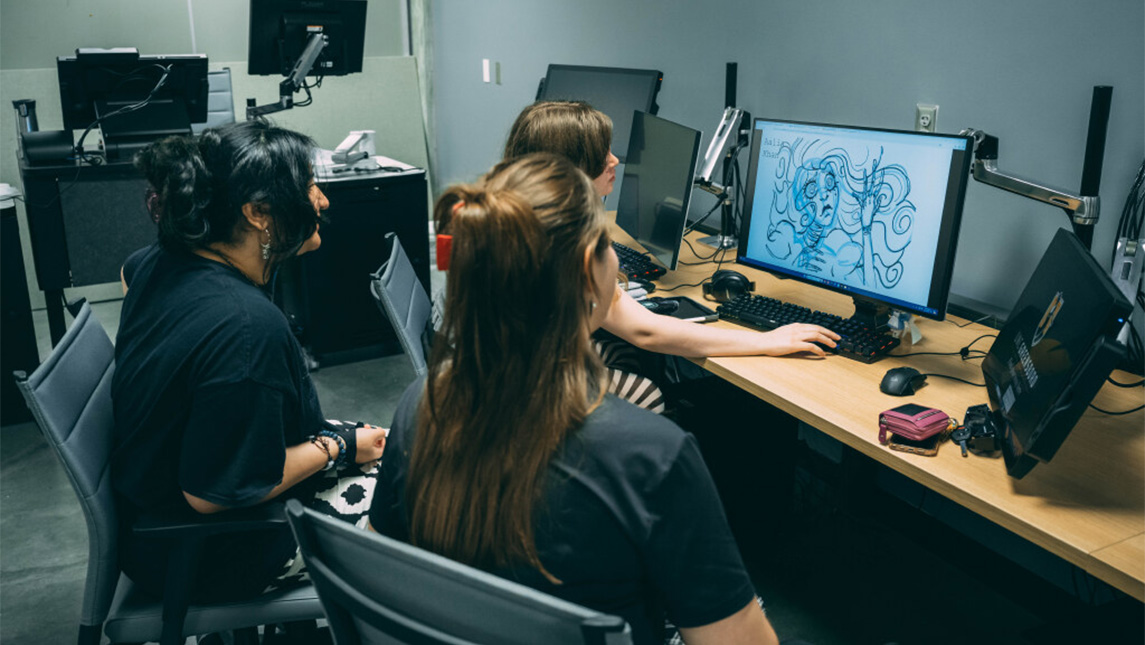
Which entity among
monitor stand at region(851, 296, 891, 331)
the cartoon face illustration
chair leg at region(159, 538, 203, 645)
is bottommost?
chair leg at region(159, 538, 203, 645)

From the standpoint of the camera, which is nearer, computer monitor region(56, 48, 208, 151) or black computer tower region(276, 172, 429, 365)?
computer monitor region(56, 48, 208, 151)

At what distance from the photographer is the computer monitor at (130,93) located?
312cm

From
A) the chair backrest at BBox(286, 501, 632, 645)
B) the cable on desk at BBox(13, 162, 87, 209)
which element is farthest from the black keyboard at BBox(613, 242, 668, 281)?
the cable on desk at BBox(13, 162, 87, 209)

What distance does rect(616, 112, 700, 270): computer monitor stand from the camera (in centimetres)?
223

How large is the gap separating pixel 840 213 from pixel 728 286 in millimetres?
343

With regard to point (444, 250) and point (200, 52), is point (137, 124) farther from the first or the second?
point (444, 250)

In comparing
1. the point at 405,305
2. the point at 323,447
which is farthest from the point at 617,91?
the point at 323,447

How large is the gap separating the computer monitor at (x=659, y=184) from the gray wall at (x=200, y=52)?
105 inches

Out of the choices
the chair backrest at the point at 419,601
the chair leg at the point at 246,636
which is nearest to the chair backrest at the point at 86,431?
the chair leg at the point at 246,636

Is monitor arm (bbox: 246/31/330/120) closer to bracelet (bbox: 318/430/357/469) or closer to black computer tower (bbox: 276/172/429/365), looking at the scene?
black computer tower (bbox: 276/172/429/365)

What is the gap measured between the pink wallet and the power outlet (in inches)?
39.4

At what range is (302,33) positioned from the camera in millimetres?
3449

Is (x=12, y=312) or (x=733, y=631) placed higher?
(x=733, y=631)

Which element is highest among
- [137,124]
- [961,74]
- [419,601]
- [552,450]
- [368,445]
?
[961,74]
